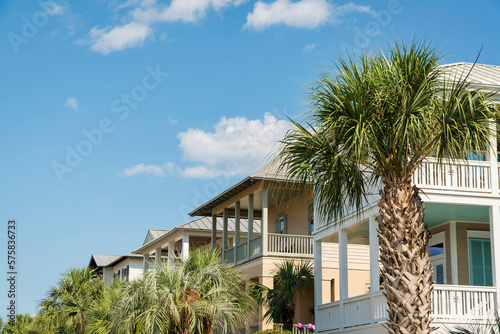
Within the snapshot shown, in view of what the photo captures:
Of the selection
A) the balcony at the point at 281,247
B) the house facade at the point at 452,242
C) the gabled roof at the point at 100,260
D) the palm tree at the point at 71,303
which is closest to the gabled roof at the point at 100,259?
the gabled roof at the point at 100,260

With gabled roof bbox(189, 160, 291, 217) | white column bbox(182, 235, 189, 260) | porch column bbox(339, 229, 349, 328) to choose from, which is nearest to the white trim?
Answer: porch column bbox(339, 229, 349, 328)

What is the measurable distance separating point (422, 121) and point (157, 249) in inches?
1249

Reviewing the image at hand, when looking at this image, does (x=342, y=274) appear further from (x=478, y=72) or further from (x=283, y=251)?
(x=478, y=72)

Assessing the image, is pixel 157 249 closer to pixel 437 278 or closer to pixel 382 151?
pixel 437 278

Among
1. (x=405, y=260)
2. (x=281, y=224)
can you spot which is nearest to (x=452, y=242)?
(x=405, y=260)

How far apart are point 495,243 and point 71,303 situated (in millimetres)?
19225

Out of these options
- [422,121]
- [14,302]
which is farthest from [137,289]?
[14,302]

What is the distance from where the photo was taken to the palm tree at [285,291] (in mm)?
23141

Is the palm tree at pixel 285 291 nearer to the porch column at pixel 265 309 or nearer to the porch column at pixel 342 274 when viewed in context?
the porch column at pixel 265 309

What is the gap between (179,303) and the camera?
17.6 m

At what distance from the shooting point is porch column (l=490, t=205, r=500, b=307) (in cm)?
1716

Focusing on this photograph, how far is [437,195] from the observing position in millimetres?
17594

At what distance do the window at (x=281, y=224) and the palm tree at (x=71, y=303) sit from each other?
8.47m

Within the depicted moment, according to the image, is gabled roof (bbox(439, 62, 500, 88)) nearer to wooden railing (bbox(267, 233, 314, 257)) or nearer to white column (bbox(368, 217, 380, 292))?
white column (bbox(368, 217, 380, 292))
